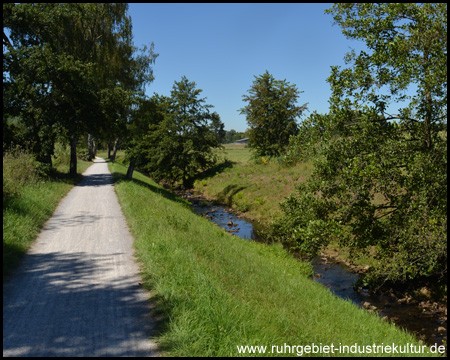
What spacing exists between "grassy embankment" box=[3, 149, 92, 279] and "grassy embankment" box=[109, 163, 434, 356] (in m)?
2.57

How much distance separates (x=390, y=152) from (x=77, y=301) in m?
7.64

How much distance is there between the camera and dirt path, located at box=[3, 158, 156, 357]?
3623mm

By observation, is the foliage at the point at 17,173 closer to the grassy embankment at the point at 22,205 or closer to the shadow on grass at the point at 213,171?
the grassy embankment at the point at 22,205

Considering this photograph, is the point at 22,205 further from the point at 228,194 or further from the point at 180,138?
the point at 180,138

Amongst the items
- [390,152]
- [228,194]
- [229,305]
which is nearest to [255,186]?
[228,194]

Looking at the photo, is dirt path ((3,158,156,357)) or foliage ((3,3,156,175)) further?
foliage ((3,3,156,175))

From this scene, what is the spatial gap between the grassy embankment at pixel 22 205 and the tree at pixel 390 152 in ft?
23.7

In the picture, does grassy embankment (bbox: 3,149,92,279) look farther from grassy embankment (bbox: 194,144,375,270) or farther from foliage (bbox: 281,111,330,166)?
grassy embankment (bbox: 194,144,375,270)

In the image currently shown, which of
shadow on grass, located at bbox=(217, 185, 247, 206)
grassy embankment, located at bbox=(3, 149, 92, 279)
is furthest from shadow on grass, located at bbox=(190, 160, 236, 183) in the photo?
grassy embankment, located at bbox=(3, 149, 92, 279)

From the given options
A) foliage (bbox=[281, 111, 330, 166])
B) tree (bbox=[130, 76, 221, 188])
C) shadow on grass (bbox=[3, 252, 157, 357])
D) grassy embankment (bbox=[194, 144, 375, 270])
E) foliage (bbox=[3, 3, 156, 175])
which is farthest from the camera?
tree (bbox=[130, 76, 221, 188])

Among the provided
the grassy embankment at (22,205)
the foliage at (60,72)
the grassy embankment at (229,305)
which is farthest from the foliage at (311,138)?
the foliage at (60,72)

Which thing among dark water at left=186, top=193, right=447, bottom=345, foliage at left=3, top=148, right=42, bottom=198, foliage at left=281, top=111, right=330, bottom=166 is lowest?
dark water at left=186, top=193, right=447, bottom=345

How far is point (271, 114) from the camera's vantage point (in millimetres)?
33812

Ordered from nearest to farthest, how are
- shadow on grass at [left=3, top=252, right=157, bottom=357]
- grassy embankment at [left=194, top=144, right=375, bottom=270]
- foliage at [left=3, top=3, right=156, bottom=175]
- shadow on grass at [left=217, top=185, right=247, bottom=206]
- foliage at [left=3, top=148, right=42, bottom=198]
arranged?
1. shadow on grass at [left=3, top=252, right=157, bottom=357]
2. foliage at [left=3, top=148, right=42, bottom=198]
3. foliage at [left=3, top=3, right=156, bottom=175]
4. grassy embankment at [left=194, top=144, right=375, bottom=270]
5. shadow on grass at [left=217, top=185, right=247, bottom=206]
